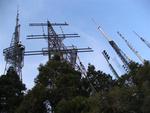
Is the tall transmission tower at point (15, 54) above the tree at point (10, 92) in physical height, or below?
above

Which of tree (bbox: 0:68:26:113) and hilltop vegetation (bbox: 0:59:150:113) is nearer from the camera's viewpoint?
hilltop vegetation (bbox: 0:59:150:113)

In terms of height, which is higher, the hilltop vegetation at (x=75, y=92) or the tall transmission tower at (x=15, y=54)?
the tall transmission tower at (x=15, y=54)

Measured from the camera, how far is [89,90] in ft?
144

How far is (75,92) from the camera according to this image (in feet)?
136

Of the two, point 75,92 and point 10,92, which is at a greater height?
point 10,92

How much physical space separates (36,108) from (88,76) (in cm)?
796

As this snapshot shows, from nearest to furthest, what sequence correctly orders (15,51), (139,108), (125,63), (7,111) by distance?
1. (139,108)
2. (7,111)
3. (125,63)
4. (15,51)

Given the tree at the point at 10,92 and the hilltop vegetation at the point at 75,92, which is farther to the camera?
the tree at the point at 10,92

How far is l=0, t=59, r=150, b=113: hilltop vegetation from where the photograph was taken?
34.3 m

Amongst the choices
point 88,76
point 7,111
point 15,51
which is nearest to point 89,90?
point 88,76

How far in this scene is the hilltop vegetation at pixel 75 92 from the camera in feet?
112

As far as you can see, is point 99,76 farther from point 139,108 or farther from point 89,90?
point 139,108

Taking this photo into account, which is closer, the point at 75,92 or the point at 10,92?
the point at 75,92

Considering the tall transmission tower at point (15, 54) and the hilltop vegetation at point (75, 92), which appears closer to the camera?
the hilltop vegetation at point (75, 92)
